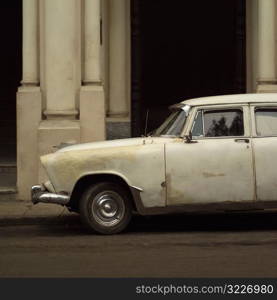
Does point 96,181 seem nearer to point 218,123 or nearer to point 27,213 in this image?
point 218,123

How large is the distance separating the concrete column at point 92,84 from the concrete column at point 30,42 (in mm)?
849

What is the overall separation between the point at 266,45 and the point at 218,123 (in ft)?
16.0

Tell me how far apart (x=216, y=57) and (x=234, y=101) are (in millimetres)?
7739

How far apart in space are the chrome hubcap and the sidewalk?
1488mm

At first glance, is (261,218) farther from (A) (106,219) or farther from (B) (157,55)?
(B) (157,55)

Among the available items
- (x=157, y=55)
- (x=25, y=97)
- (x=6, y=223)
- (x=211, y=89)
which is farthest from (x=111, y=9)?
(x=6, y=223)

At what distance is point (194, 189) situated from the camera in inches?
395

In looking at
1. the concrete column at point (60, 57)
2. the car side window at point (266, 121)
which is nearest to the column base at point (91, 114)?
the concrete column at point (60, 57)

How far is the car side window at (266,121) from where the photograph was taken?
1020 cm

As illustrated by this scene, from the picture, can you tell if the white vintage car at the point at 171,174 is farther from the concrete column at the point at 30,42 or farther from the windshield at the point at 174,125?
the concrete column at the point at 30,42

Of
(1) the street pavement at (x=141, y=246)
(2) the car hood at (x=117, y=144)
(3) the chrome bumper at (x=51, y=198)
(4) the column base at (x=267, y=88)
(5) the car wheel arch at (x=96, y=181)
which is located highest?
(4) the column base at (x=267, y=88)

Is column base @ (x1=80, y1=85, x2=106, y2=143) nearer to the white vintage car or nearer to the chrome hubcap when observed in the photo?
the white vintage car

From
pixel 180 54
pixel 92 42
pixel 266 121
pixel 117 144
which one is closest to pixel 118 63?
pixel 180 54

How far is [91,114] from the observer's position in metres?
13.6
